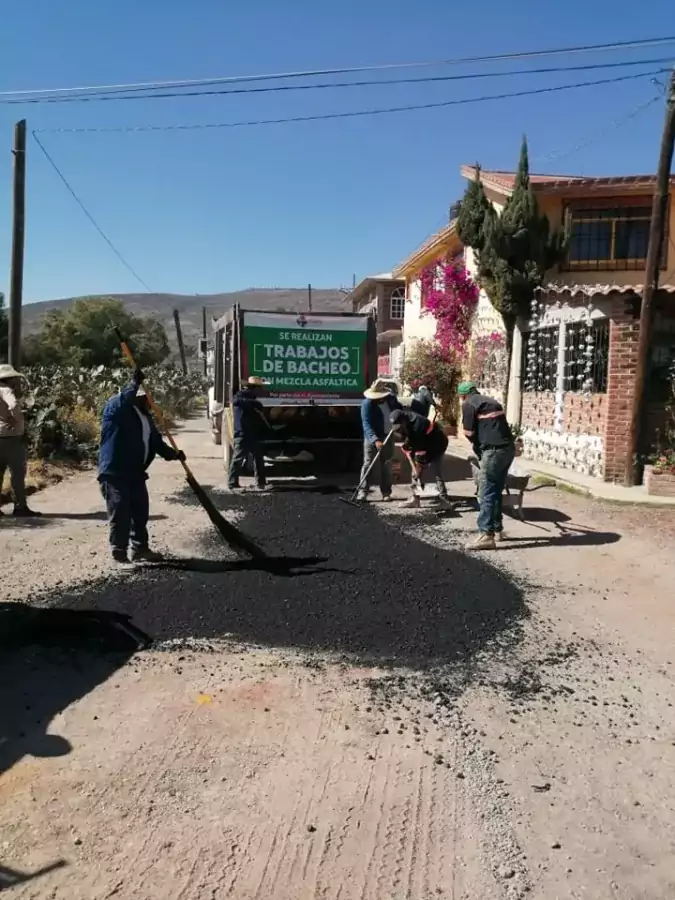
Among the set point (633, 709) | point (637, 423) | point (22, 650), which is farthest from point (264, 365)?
point (633, 709)

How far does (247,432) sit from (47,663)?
21.1ft

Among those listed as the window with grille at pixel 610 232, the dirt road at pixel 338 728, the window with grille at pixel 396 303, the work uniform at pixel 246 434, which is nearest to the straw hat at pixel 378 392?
the work uniform at pixel 246 434

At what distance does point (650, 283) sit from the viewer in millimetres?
10523

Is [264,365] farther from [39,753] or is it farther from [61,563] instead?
[39,753]

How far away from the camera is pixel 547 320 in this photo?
14227 millimetres

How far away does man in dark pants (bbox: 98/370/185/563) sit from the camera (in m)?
6.50

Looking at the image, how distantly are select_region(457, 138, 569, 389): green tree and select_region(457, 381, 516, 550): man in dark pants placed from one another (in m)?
8.38

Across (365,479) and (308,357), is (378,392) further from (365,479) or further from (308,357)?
(308,357)

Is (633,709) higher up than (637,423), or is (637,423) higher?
(637,423)

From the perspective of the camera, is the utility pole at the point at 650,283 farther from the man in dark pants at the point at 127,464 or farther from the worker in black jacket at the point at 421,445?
the man in dark pants at the point at 127,464

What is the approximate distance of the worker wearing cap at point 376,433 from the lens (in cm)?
1008

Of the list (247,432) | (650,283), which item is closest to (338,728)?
(247,432)

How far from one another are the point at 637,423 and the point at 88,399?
1301 centimetres

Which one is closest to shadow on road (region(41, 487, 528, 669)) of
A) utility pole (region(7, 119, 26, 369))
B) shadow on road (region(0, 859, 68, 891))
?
shadow on road (region(0, 859, 68, 891))
